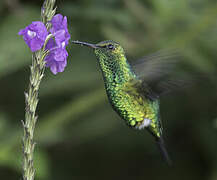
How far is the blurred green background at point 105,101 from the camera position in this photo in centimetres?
326

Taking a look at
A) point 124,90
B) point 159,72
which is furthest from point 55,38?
point 159,72

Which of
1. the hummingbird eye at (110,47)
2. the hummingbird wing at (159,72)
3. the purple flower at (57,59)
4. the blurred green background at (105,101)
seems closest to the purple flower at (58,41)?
the purple flower at (57,59)

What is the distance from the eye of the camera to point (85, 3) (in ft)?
10.8

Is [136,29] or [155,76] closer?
[155,76]

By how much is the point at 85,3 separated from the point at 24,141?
2.04 meters

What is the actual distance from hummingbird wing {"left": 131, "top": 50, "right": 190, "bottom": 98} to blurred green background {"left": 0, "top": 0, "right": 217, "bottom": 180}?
1063 mm

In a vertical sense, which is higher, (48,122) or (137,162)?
(48,122)

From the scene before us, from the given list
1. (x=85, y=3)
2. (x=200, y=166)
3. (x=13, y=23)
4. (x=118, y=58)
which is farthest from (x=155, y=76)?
(x=200, y=166)

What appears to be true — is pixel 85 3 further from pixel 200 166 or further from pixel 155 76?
pixel 200 166

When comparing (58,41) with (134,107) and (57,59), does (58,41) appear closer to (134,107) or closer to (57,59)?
(57,59)

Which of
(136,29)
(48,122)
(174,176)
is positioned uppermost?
(136,29)

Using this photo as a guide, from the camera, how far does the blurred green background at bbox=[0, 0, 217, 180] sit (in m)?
3.26

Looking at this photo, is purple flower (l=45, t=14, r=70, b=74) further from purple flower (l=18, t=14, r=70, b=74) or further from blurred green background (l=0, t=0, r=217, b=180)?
blurred green background (l=0, t=0, r=217, b=180)

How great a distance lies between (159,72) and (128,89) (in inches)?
8.5
